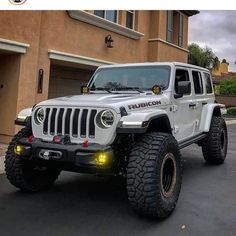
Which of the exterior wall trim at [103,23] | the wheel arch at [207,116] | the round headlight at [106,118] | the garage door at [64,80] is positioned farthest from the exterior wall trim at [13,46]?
the round headlight at [106,118]

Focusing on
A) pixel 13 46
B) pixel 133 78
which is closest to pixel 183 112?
pixel 133 78

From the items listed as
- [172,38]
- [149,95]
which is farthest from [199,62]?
[149,95]

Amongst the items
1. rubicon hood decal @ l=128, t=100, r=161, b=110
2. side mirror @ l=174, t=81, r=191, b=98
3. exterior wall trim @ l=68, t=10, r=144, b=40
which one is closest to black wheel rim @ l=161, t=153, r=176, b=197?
rubicon hood decal @ l=128, t=100, r=161, b=110

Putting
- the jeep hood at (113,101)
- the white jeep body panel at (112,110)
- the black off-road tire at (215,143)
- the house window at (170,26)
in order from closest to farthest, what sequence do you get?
1. the white jeep body panel at (112,110)
2. the jeep hood at (113,101)
3. the black off-road tire at (215,143)
4. the house window at (170,26)

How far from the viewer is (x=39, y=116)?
5047 mm

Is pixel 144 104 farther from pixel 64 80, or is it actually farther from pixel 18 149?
pixel 64 80

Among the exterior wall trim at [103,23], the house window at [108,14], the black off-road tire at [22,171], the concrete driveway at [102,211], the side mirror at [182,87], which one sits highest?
the house window at [108,14]

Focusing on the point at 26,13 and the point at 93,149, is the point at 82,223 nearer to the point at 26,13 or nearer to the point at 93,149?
the point at 93,149

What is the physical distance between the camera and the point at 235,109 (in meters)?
30.4

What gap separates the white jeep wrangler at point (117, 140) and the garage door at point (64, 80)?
255 inches

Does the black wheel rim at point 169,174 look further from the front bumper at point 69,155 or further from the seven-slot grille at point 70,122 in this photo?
the seven-slot grille at point 70,122

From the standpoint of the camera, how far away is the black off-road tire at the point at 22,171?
523cm

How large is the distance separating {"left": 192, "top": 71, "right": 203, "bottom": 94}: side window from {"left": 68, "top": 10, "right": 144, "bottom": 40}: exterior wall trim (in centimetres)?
506

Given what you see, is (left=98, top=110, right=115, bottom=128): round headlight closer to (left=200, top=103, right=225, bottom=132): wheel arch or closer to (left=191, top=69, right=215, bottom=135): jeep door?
(left=191, top=69, right=215, bottom=135): jeep door
